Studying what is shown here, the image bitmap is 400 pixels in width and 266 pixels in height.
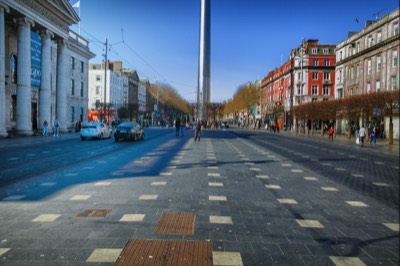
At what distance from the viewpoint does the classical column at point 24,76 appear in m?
28.6

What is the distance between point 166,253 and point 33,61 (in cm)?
2991

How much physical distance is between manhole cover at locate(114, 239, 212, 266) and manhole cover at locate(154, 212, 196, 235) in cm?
41

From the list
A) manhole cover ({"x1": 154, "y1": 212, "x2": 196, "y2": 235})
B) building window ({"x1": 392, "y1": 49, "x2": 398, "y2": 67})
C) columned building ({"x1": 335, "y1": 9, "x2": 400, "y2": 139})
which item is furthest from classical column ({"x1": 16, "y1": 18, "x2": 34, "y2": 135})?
building window ({"x1": 392, "y1": 49, "x2": 398, "y2": 67})

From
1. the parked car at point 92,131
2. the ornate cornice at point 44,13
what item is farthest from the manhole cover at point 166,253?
the ornate cornice at point 44,13

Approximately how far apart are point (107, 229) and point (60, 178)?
5028 mm

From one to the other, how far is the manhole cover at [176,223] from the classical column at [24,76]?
28646 millimetres

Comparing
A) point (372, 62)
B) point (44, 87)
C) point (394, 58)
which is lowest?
point (44, 87)

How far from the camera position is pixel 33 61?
94.5 ft

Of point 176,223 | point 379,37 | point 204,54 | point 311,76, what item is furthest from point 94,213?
point 311,76

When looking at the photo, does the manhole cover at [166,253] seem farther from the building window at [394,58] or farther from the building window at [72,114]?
the building window at [72,114]

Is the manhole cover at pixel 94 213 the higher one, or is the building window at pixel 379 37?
the building window at pixel 379 37

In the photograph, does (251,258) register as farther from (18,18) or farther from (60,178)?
(18,18)

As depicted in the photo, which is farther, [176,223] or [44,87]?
[44,87]

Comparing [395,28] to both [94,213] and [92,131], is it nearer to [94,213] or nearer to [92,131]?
[92,131]
